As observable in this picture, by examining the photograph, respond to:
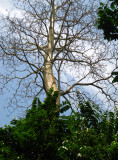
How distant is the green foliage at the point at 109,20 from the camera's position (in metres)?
4.39

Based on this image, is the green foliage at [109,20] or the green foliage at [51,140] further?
the green foliage at [109,20]

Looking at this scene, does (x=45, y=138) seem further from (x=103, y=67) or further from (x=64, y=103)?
(x=103, y=67)

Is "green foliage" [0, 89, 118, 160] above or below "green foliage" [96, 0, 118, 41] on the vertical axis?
below

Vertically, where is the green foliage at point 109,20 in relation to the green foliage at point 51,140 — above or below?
above

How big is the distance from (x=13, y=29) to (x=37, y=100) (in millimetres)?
4473

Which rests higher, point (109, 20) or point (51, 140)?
point (109, 20)

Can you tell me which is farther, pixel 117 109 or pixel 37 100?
pixel 117 109

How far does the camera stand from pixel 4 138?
2.21 m

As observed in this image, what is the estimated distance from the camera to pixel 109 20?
4445mm

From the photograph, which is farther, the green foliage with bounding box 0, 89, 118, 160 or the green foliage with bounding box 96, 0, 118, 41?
the green foliage with bounding box 96, 0, 118, 41

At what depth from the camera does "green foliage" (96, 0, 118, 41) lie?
4.39 m

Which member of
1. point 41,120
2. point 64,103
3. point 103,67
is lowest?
point 41,120

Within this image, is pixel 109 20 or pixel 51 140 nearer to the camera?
pixel 51 140

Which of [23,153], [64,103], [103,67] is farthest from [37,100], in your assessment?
[103,67]
